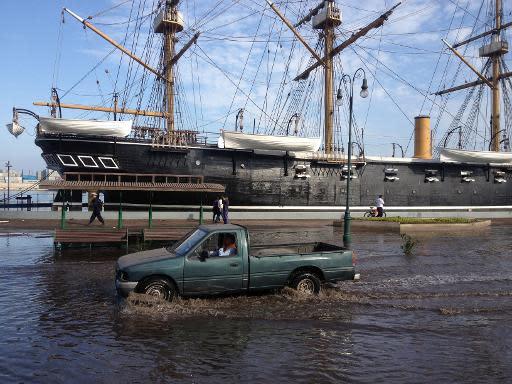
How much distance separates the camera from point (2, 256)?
45.8 feet

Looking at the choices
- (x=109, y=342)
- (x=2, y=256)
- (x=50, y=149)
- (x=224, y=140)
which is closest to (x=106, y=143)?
(x=50, y=149)

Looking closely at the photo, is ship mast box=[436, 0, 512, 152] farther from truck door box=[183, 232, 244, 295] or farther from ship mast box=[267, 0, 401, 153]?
truck door box=[183, 232, 244, 295]

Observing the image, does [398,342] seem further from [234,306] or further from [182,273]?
[182,273]

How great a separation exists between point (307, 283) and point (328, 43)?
28696 mm

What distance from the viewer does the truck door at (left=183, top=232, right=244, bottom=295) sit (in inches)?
326

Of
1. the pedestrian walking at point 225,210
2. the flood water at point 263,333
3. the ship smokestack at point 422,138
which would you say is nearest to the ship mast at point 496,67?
the ship smokestack at point 422,138

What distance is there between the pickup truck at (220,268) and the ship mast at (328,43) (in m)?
22.9

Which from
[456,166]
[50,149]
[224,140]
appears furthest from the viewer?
[456,166]

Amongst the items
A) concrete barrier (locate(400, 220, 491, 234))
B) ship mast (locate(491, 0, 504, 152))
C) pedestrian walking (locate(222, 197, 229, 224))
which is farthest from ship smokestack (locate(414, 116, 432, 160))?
pedestrian walking (locate(222, 197, 229, 224))

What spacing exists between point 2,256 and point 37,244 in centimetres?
294

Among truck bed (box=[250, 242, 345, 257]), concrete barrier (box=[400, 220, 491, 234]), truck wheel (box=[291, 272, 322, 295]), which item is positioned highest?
truck bed (box=[250, 242, 345, 257])

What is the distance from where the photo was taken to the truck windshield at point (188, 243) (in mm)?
8640

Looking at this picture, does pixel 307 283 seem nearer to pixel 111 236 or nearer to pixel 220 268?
pixel 220 268

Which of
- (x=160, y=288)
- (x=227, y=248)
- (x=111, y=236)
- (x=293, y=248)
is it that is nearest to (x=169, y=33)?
(x=111, y=236)
